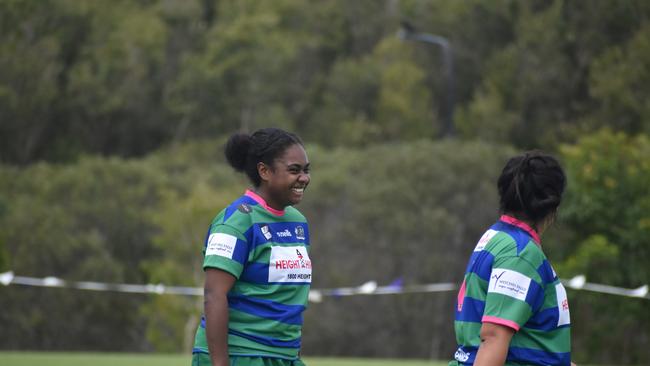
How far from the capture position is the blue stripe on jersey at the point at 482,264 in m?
4.16

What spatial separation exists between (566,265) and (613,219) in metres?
1.64

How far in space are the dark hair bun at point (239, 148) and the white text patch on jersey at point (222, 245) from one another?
1.54ft

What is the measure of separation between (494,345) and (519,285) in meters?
0.22

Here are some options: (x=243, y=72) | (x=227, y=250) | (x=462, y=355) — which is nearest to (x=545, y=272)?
(x=462, y=355)

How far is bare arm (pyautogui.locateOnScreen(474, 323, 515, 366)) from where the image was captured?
4008 mm

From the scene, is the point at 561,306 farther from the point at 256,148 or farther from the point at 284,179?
the point at 256,148

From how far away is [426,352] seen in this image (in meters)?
32.2

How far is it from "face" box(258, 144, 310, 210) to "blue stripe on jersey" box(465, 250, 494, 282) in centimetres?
102

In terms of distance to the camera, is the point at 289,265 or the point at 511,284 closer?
the point at 511,284

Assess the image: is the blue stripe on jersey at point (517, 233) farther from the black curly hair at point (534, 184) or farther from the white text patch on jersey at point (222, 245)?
the white text patch on jersey at point (222, 245)

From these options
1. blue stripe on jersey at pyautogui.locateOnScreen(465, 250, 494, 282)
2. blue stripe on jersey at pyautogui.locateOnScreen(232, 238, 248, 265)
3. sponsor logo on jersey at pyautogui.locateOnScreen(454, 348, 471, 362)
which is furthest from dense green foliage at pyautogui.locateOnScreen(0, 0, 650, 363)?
blue stripe on jersey at pyautogui.locateOnScreen(465, 250, 494, 282)

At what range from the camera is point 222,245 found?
477cm

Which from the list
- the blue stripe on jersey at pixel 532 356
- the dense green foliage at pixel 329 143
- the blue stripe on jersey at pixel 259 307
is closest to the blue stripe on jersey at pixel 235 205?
the blue stripe on jersey at pixel 259 307

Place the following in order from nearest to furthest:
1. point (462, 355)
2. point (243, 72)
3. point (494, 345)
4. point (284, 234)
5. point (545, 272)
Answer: point (494, 345) < point (545, 272) < point (462, 355) < point (284, 234) < point (243, 72)
